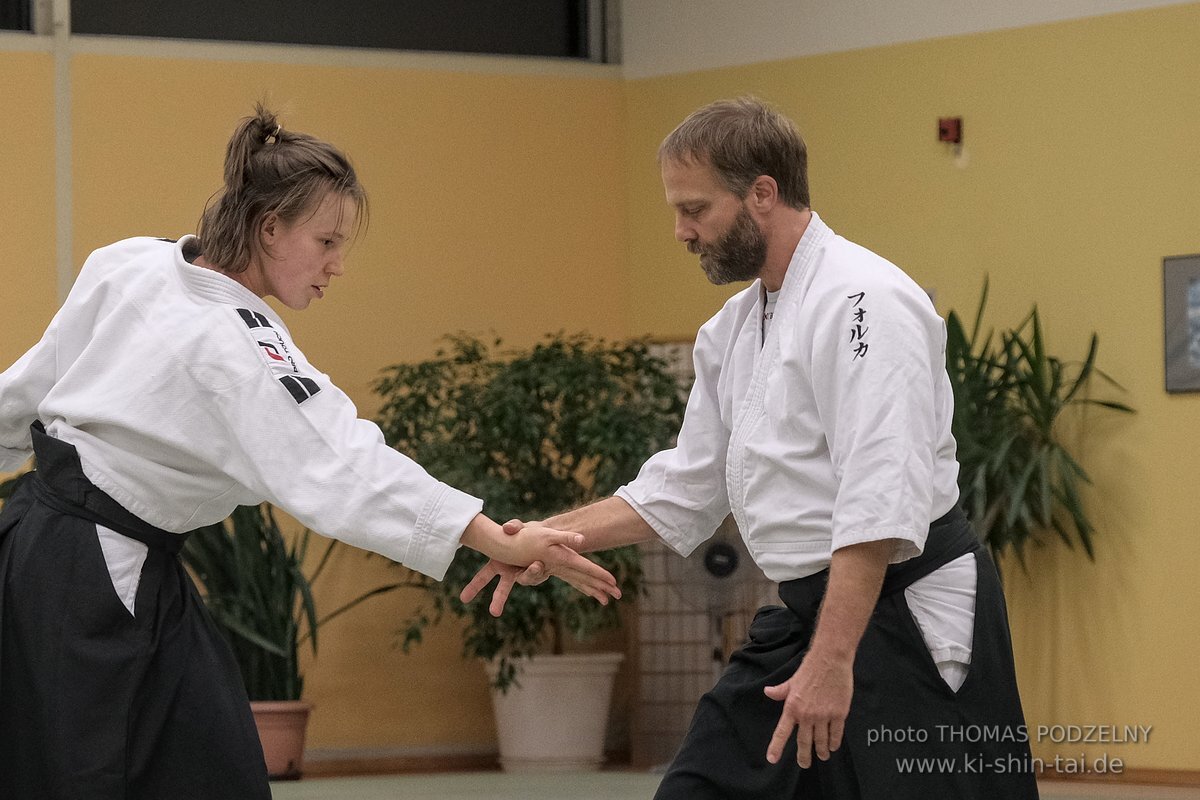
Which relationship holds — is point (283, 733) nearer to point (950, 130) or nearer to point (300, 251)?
point (950, 130)

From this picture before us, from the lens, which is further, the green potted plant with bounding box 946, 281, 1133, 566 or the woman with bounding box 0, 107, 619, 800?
the green potted plant with bounding box 946, 281, 1133, 566

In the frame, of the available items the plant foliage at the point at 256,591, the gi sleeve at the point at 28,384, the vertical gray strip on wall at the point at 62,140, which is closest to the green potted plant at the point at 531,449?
the plant foliage at the point at 256,591

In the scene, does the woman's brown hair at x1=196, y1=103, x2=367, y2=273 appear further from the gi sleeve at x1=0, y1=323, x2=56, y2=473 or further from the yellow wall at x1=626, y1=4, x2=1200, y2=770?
the yellow wall at x1=626, y1=4, x2=1200, y2=770

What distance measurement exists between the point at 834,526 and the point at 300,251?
864 millimetres

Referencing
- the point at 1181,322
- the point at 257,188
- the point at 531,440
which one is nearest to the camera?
the point at 257,188

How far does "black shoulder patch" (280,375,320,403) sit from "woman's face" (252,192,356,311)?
0.15m

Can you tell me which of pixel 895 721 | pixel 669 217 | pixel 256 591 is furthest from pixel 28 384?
pixel 669 217

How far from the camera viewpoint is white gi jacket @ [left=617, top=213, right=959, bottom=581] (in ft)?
6.84

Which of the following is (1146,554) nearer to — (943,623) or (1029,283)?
(1029,283)

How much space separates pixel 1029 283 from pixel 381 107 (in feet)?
9.03

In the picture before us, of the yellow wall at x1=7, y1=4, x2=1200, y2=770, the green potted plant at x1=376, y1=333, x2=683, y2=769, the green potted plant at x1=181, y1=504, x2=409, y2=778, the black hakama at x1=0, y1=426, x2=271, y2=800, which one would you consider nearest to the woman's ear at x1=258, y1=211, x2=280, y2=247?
the black hakama at x1=0, y1=426, x2=271, y2=800

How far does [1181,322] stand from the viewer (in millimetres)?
5871

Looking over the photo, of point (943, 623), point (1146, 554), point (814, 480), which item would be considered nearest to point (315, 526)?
point (814, 480)

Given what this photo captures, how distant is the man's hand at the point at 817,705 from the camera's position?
207 cm
